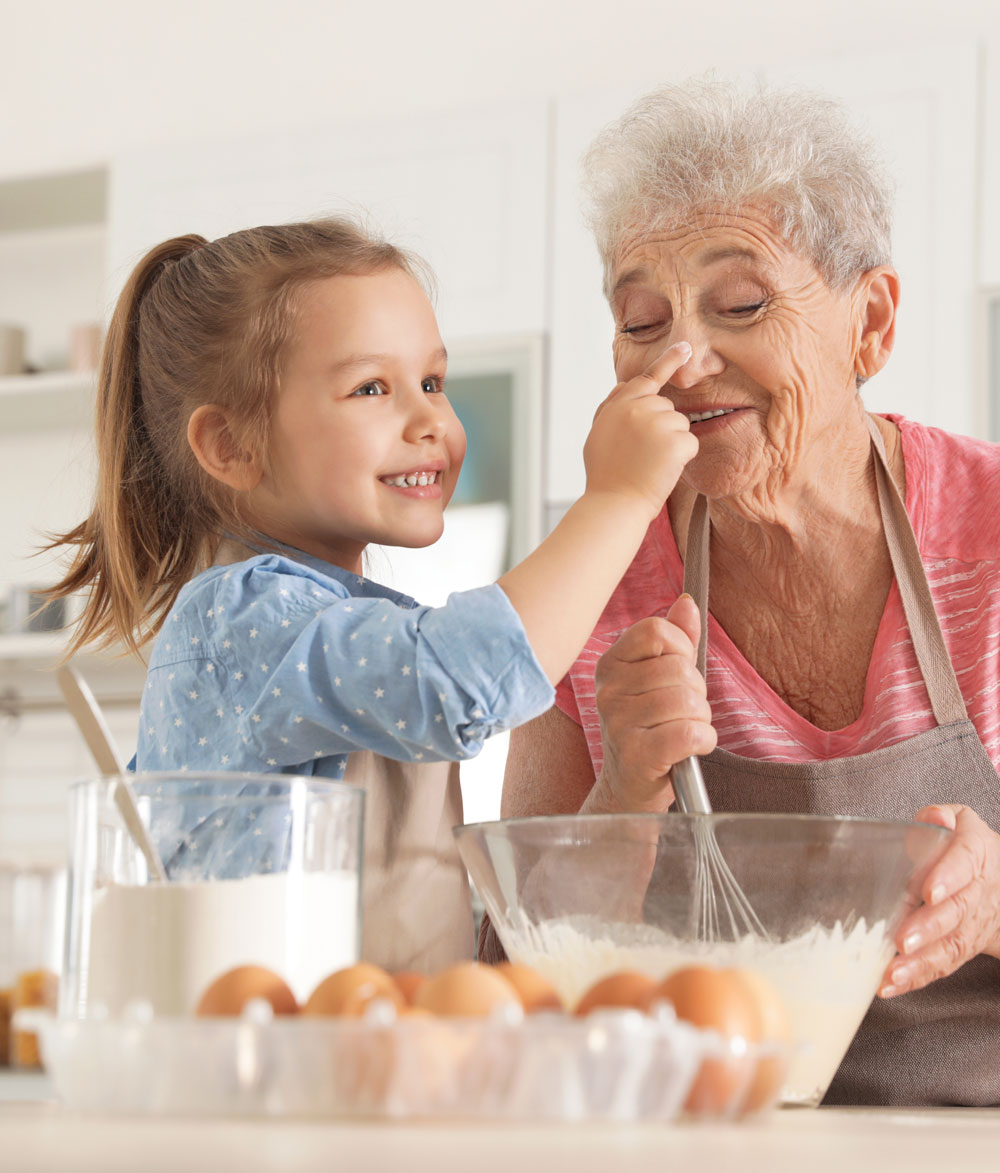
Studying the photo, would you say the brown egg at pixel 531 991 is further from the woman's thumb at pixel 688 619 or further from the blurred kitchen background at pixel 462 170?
the blurred kitchen background at pixel 462 170

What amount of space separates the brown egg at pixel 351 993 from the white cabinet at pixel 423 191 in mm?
2586

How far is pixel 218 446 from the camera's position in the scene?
117cm

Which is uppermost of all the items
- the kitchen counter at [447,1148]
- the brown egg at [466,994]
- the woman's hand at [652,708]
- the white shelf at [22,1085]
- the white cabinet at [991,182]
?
the white cabinet at [991,182]

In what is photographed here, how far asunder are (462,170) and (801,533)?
2.05 metres

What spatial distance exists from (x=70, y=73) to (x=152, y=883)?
10.8ft

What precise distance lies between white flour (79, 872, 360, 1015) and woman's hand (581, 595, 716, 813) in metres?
0.42

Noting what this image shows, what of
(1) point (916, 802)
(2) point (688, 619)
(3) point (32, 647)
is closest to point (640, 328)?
(2) point (688, 619)

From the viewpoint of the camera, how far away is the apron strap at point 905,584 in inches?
45.5

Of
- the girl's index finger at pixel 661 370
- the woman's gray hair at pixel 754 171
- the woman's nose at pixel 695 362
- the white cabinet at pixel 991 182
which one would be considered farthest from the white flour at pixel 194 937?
the white cabinet at pixel 991 182

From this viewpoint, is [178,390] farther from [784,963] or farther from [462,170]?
[462,170]

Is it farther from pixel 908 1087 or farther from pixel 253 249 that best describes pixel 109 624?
pixel 908 1087

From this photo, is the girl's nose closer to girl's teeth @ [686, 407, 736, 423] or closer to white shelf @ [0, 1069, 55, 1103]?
girl's teeth @ [686, 407, 736, 423]

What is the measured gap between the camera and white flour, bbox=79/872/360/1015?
0.54 m

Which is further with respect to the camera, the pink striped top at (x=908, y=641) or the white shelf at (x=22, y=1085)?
the pink striped top at (x=908, y=641)
